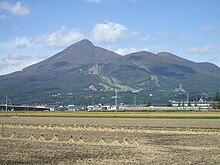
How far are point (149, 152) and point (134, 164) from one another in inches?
254

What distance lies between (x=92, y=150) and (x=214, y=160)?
27.3ft

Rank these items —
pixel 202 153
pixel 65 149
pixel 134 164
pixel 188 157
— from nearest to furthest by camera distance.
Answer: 1. pixel 134 164
2. pixel 188 157
3. pixel 202 153
4. pixel 65 149

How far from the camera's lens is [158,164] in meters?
22.5

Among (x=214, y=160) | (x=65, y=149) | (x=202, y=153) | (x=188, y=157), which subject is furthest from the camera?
(x=65, y=149)

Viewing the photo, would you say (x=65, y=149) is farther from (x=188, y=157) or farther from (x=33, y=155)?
(x=188, y=157)

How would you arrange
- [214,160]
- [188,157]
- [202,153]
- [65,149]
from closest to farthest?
[214,160] < [188,157] < [202,153] < [65,149]

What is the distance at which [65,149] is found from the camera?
3000 cm

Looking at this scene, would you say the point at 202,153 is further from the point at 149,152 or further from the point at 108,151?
the point at 108,151

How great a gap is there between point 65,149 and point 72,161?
6.54m

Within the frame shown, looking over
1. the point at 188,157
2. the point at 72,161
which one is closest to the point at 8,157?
the point at 72,161

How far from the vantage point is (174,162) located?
912 inches

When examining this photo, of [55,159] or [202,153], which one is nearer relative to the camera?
[55,159]

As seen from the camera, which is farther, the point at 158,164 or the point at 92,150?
the point at 92,150

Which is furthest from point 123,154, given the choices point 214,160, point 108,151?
point 214,160
